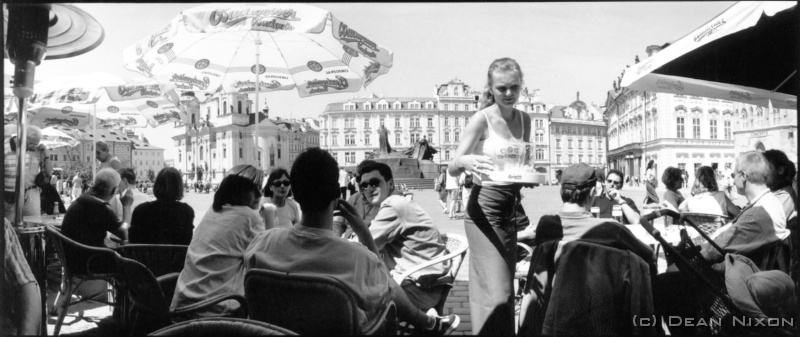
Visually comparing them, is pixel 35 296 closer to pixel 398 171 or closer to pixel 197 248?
pixel 197 248

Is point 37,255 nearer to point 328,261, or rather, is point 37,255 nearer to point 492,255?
point 328,261

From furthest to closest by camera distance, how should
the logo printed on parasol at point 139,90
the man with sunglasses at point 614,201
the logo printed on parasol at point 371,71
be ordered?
1. the logo printed on parasol at point 139,90
2. the logo printed on parasol at point 371,71
3. the man with sunglasses at point 614,201

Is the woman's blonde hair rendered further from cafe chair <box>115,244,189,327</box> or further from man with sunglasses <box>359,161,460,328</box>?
cafe chair <box>115,244,189,327</box>

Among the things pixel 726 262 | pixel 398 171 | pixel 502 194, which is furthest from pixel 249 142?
pixel 398 171

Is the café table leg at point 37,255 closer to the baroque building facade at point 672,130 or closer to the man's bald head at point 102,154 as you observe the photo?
the man's bald head at point 102,154

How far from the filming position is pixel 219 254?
2.76 metres

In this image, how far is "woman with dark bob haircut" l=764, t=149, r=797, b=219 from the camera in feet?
11.1

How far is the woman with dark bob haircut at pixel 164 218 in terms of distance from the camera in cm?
370

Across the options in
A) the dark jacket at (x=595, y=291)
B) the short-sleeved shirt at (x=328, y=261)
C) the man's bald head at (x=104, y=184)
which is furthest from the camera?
the man's bald head at (x=104, y=184)

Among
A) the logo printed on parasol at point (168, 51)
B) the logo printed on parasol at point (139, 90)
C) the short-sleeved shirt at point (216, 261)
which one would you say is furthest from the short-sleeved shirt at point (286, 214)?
the logo printed on parasol at point (139, 90)

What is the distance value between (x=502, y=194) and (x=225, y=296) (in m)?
1.39

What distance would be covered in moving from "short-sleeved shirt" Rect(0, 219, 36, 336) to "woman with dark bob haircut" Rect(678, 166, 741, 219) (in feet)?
15.5

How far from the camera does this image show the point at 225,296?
2633 mm

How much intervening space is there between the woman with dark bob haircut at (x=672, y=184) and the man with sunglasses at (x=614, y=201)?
24.3 inches
